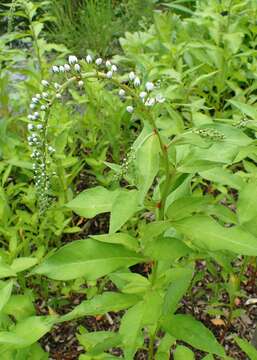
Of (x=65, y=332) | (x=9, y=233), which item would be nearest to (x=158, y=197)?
(x=9, y=233)

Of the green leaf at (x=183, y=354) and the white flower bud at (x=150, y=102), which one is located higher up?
the white flower bud at (x=150, y=102)

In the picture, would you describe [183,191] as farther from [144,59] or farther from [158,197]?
[144,59]

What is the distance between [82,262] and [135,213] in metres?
1.25

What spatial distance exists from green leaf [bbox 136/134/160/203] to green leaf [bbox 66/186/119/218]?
24 centimetres

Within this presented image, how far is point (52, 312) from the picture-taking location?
8.29 feet

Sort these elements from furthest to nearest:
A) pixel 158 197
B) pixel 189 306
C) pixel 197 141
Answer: pixel 189 306, pixel 158 197, pixel 197 141

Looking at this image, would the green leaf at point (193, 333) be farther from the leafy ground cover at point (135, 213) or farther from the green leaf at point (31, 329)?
the green leaf at point (31, 329)

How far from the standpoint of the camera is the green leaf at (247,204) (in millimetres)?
1606

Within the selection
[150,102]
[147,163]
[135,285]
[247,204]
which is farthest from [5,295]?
[247,204]

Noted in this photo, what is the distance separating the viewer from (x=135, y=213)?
8.92 ft

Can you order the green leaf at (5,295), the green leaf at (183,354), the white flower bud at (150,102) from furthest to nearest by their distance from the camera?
the green leaf at (183,354), the green leaf at (5,295), the white flower bud at (150,102)

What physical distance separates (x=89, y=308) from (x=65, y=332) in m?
1.13

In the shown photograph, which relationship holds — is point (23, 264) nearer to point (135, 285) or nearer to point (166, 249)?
point (135, 285)

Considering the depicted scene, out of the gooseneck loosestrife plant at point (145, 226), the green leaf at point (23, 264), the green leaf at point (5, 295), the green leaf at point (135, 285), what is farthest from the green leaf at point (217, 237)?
the green leaf at point (23, 264)
